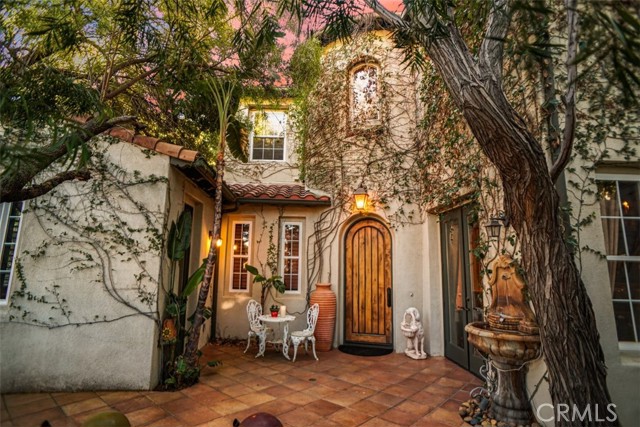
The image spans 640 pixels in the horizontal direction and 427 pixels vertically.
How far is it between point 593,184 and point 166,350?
253 inches

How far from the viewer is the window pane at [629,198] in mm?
3924

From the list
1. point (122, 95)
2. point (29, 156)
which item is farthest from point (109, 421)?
point (122, 95)

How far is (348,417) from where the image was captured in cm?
382

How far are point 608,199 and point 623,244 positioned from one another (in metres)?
0.58

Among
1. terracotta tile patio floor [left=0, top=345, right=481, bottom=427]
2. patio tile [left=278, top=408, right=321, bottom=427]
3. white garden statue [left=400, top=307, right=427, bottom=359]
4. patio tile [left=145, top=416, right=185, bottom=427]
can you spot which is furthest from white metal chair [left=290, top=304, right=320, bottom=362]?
patio tile [left=145, top=416, right=185, bottom=427]

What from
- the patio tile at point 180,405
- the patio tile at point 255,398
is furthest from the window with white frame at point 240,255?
the patio tile at point 180,405

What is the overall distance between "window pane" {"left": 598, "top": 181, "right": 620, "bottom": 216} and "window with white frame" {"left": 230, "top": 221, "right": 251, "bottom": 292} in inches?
271

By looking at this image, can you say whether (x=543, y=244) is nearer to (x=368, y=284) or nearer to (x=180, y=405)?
(x=180, y=405)

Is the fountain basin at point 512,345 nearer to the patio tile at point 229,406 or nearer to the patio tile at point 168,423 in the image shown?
the patio tile at point 229,406

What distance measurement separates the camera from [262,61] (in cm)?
669

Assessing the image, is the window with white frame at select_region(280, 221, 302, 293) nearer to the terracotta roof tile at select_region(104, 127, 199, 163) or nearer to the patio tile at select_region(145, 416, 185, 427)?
the terracotta roof tile at select_region(104, 127, 199, 163)

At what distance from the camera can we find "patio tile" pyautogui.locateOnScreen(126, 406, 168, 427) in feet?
11.8

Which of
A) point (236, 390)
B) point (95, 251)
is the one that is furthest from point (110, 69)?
point (236, 390)

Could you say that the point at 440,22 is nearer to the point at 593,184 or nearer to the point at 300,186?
the point at 593,184
